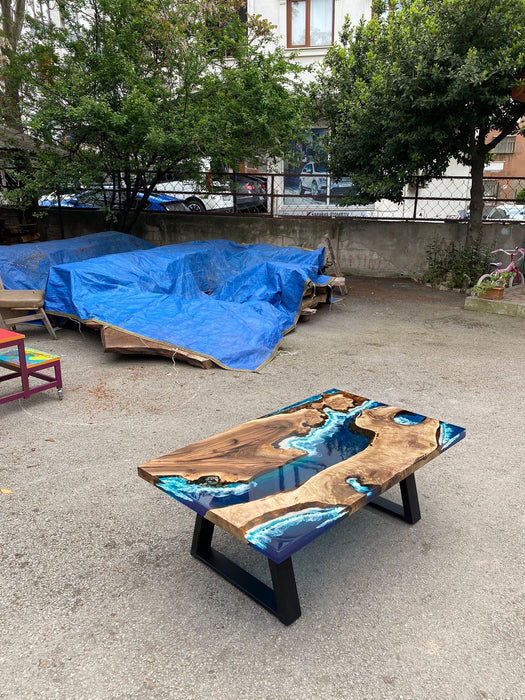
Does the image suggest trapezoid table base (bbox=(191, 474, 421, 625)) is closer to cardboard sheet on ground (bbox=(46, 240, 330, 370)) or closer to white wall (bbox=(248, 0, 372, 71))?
cardboard sheet on ground (bbox=(46, 240, 330, 370))

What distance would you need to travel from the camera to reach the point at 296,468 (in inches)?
85.6

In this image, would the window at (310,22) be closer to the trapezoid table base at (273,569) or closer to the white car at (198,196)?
the white car at (198,196)

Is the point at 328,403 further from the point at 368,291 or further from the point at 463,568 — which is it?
the point at 368,291

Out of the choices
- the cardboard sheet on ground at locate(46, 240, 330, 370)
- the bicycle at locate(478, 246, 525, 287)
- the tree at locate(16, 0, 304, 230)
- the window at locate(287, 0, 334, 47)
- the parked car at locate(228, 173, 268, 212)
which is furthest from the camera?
the window at locate(287, 0, 334, 47)

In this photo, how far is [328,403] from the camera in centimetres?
290

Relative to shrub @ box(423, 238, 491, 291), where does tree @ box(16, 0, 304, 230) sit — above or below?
above

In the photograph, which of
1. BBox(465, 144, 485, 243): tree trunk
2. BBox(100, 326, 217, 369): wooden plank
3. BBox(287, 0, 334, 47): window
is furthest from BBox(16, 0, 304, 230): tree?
BBox(287, 0, 334, 47): window

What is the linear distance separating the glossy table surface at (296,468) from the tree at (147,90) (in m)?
6.01

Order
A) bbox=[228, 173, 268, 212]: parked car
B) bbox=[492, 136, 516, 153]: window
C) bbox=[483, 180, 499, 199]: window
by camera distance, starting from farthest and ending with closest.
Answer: bbox=[492, 136, 516, 153]: window
bbox=[228, 173, 268, 212]: parked car
bbox=[483, 180, 499, 199]: window

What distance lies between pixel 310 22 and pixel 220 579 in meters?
15.9

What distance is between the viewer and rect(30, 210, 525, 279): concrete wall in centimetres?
945

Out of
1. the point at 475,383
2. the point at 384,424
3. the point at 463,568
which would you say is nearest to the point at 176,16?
the point at 475,383

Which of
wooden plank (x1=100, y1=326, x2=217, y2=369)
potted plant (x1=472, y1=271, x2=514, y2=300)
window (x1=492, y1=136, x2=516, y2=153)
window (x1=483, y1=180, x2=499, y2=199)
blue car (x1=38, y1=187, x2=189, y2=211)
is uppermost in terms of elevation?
window (x1=492, y1=136, x2=516, y2=153)

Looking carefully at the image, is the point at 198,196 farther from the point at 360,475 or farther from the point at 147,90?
the point at 360,475
